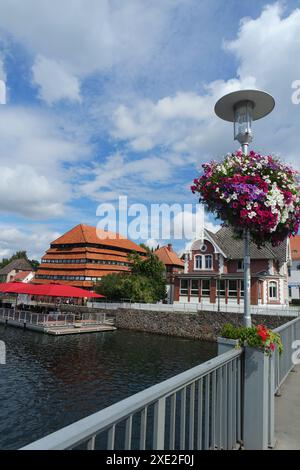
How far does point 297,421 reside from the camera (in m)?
4.60

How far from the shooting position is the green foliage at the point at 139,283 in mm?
39562

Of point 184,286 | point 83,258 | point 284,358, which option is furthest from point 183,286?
point 83,258

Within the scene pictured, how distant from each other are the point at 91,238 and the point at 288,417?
6122 cm

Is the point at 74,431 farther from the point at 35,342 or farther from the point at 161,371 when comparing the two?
the point at 35,342

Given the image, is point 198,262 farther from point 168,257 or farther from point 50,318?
point 168,257

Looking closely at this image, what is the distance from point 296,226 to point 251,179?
46.6 inches

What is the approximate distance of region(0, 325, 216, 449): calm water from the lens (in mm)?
11492

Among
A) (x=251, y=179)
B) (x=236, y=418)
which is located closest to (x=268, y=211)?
(x=251, y=179)

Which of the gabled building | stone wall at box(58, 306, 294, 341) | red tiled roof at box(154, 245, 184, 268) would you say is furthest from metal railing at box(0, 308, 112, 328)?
the gabled building

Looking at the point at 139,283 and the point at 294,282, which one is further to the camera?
the point at 294,282

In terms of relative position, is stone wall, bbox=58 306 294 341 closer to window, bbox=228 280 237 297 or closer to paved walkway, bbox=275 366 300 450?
window, bbox=228 280 237 297

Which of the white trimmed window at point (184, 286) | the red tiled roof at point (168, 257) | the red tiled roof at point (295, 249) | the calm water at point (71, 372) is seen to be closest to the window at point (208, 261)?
the white trimmed window at point (184, 286)

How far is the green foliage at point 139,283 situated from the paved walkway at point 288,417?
33474 mm

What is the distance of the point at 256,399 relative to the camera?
397 centimetres
